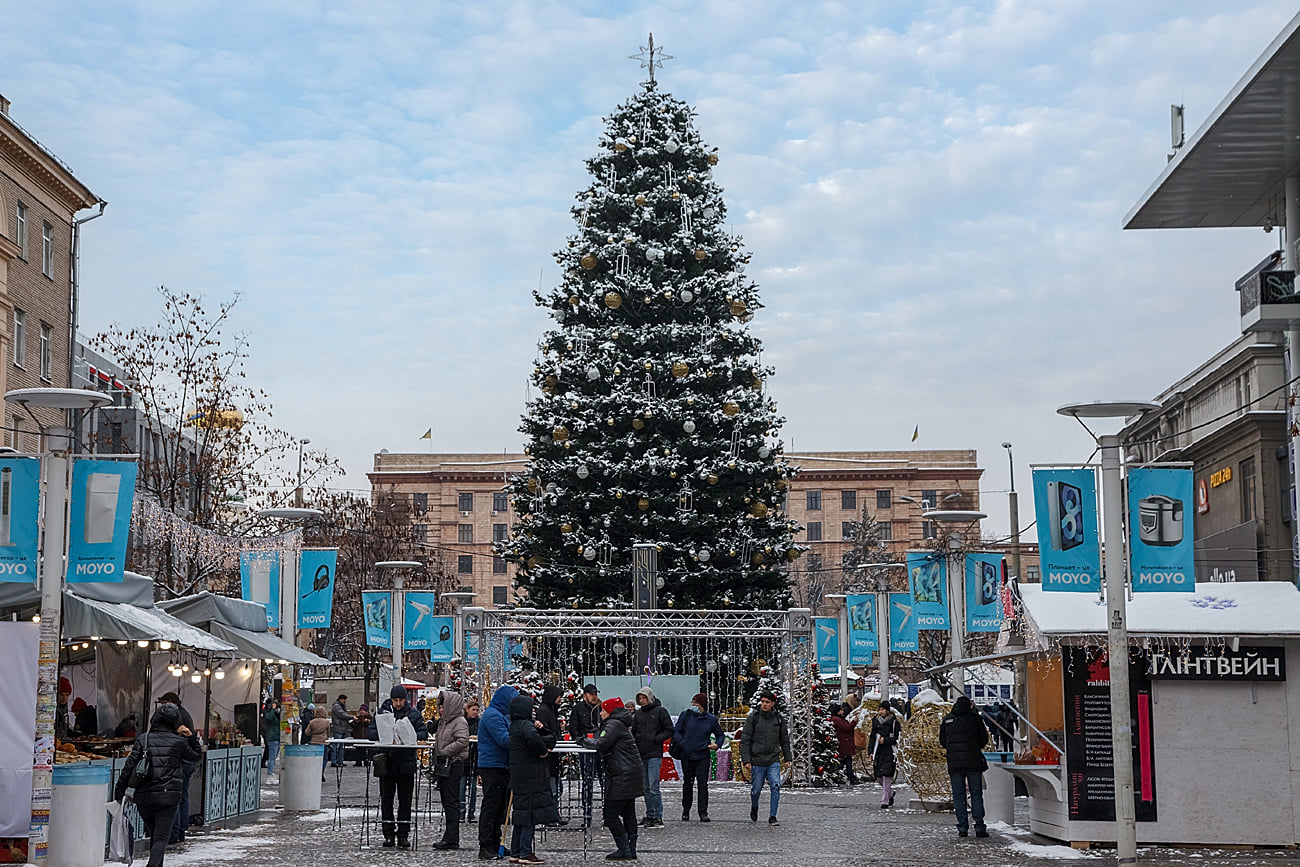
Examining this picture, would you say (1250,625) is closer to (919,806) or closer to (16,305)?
(919,806)

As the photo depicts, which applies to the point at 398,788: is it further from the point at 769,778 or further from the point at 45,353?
the point at 45,353

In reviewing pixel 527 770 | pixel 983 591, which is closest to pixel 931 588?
pixel 983 591

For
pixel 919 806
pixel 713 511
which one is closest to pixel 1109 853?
pixel 919 806

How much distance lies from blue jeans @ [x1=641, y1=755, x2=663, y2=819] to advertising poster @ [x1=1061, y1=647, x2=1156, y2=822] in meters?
6.12

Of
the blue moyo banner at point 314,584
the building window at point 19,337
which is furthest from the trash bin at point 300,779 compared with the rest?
the building window at point 19,337

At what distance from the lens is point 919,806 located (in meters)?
26.1

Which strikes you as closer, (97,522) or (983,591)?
(97,522)

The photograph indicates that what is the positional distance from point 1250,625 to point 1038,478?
3610 mm

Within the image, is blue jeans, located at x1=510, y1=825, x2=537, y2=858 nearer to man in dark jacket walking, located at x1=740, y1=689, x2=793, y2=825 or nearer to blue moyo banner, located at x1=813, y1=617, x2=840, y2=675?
man in dark jacket walking, located at x1=740, y1=689, x2=793, y2=825

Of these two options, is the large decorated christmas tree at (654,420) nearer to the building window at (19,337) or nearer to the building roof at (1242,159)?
the building roof at (1242,159)

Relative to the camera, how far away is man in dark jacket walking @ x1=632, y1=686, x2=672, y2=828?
22.1 meters

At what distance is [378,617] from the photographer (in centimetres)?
3472

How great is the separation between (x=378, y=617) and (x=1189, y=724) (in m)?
20.1

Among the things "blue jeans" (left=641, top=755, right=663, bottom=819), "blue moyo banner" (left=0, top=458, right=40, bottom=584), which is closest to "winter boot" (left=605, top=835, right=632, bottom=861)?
"blue jeans" (left=641, top=755, right=663, bottom=819)
